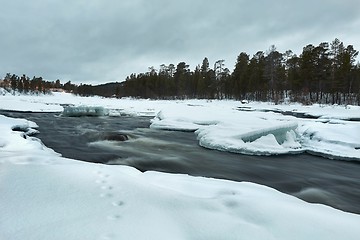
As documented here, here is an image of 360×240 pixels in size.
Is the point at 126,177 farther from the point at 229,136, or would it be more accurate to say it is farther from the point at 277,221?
the point at 229,136

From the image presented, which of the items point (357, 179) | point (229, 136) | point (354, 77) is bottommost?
point (357, 179)

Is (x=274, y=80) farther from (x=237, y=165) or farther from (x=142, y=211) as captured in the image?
(x=142, y=211)

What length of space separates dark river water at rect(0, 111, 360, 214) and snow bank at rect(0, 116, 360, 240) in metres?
2.25

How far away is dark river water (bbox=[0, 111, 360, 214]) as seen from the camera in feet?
17.7

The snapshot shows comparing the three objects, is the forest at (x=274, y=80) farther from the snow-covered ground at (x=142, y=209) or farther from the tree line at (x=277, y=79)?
the snow-covered ground at (x=142, y=209)

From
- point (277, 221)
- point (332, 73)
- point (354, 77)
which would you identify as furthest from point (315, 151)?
point (354, 77)

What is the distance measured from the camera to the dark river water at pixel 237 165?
17.7 feet

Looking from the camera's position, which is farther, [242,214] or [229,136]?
[229,136]

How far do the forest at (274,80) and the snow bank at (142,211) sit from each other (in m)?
36.6

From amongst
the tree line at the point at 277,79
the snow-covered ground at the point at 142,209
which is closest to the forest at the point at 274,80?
the tree line at the point at 277,79

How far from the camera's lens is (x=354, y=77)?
4094 cm

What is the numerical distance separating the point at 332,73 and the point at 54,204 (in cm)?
4490

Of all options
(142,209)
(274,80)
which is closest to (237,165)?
(142,209)

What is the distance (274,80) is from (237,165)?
40.1 meters
